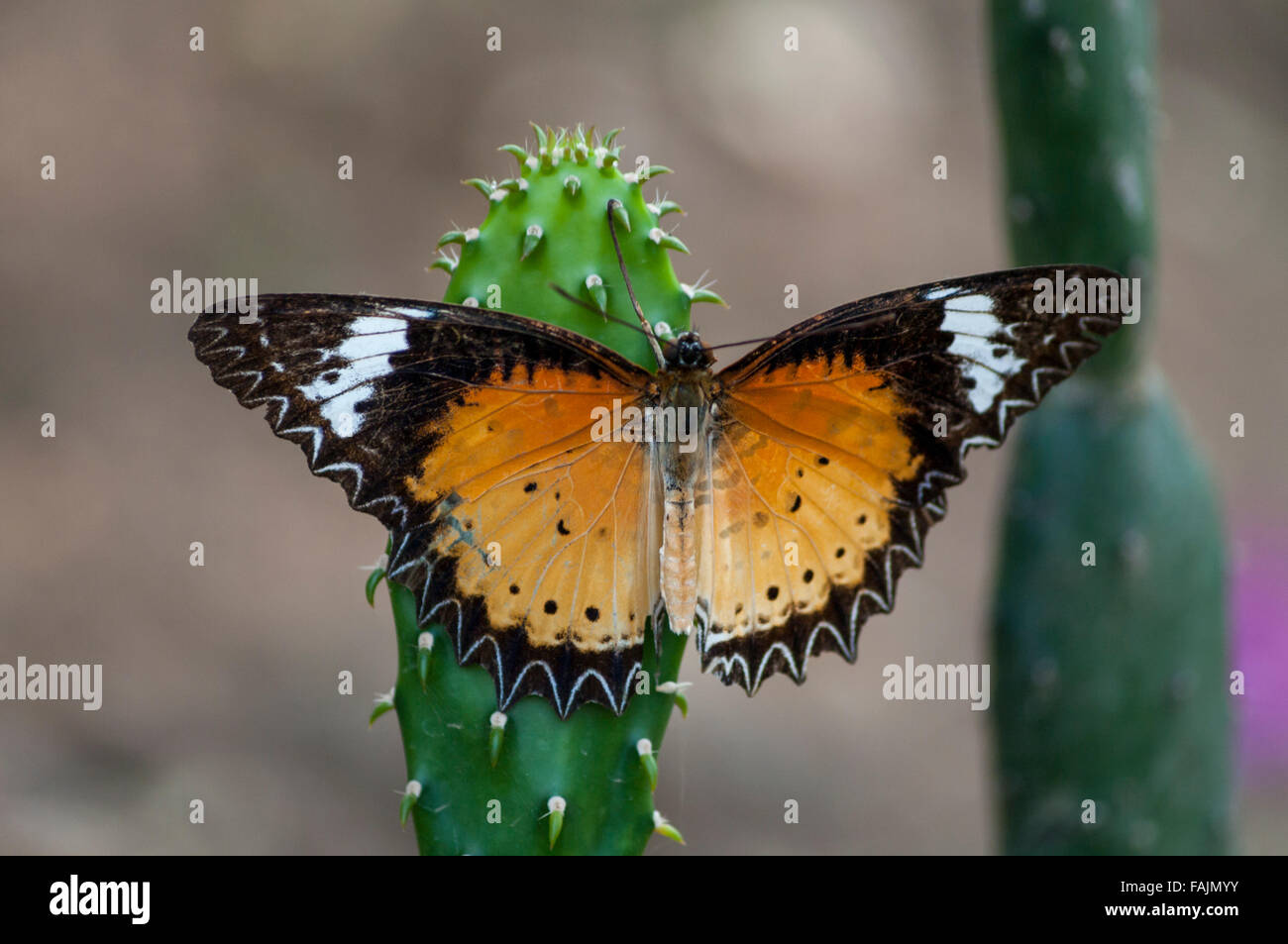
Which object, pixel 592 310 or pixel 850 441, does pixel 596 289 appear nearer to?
pixel 592 310

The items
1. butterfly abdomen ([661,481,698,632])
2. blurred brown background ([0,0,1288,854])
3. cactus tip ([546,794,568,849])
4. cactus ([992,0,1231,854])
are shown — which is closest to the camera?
cactus tip ([546,794,568,849])

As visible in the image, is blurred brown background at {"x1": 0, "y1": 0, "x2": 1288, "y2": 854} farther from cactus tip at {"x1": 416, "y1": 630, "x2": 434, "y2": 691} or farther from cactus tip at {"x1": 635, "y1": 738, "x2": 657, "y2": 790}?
cactus tip at {"x1": 416, "y1": 630, "x2": 434, "y2": 691}

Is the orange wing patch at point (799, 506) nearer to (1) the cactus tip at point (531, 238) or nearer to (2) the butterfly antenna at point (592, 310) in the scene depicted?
Answer: (2) the butterfly antenna at point (592, 310)

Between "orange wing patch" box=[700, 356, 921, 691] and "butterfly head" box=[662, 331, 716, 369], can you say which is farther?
"orange wing patch" box=[700, 356, 921, 691]

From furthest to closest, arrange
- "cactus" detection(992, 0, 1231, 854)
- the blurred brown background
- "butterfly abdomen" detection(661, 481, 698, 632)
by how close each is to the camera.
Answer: the blurred brown background < "cactus" detection(992, 0, 1231, 854) < "butterfly abdomen" detection(661, 481, 698, 632)

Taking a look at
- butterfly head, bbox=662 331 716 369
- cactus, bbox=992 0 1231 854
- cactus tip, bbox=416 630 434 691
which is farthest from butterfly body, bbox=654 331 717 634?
cactus, bbox=992 0 1231 854

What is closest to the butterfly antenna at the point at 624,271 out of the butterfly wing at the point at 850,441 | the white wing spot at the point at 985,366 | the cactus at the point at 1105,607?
the butterfly wing at the point at 850,441

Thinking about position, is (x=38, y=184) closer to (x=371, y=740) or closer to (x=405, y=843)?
(x=371, y=740)

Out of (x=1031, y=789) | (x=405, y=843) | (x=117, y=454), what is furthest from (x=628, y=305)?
(x=117, y=454)
